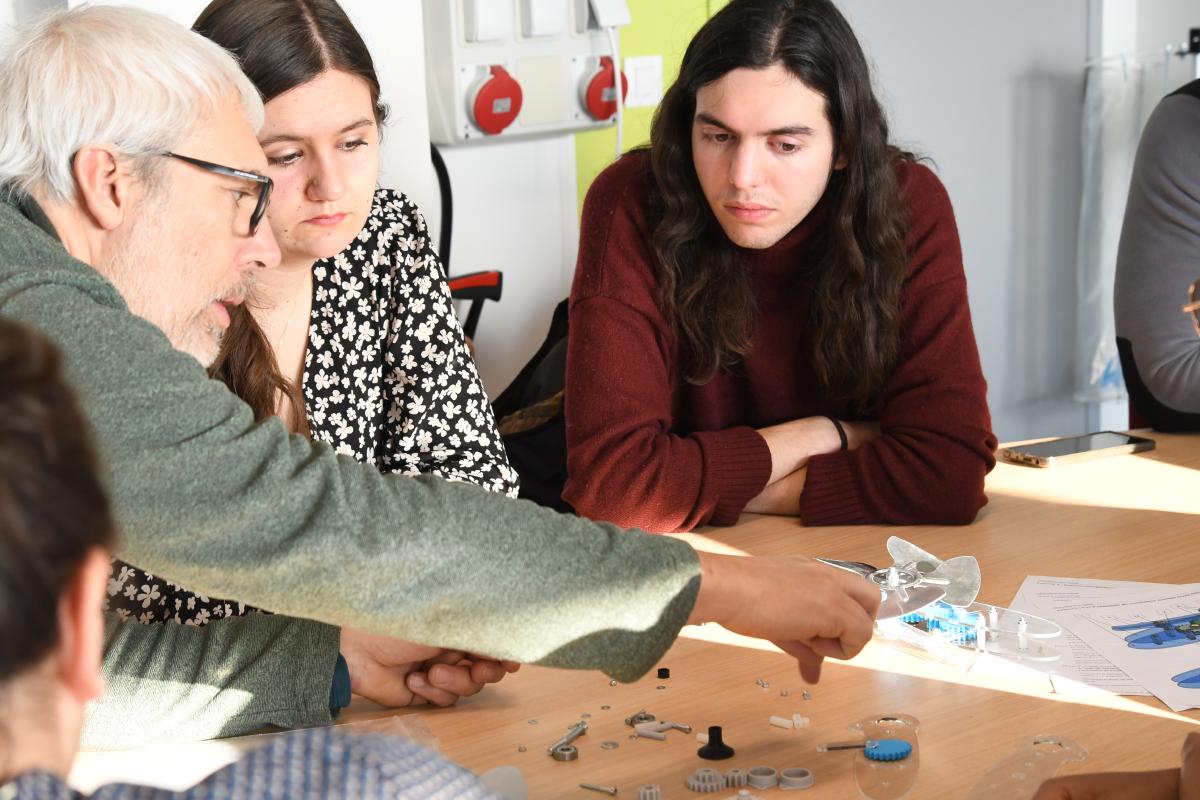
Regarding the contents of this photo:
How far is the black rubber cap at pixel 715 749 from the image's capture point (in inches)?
44.5

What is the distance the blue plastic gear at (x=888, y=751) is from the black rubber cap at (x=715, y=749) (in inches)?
4.6

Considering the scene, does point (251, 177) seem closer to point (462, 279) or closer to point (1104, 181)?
point (462, 279)

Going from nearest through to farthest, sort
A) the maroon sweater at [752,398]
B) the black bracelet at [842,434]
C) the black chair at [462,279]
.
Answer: the maroon sweater at [752,398], the black bracelet at [842,434], the black chair at [462,279]

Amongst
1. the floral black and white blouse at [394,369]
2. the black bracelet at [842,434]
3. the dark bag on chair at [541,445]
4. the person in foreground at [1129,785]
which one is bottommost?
the dark bag on chair at [541,445]

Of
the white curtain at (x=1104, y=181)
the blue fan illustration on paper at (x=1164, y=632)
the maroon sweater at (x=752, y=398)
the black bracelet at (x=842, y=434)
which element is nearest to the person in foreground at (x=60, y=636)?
the blue fan illustration on paper at (x=1164, y=632)

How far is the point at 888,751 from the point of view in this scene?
1.07m

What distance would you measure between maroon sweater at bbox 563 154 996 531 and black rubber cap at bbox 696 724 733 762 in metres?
0.65

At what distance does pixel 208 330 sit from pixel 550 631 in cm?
60

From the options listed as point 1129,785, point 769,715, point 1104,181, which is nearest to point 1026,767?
point 1129,785

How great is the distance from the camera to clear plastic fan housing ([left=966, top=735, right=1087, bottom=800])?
1067mm

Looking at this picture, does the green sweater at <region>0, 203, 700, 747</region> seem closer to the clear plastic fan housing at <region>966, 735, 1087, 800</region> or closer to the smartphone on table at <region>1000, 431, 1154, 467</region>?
the clear plastic fan housing at <region>966, 735, 1087, 800</region>

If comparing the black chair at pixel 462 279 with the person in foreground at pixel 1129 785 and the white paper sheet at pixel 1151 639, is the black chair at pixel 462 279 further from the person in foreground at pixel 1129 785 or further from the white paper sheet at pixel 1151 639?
the person in foreground at pixel 1129 785

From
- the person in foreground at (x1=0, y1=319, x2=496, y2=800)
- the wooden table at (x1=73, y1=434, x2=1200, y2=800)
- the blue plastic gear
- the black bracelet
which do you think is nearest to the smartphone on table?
the black bracelet

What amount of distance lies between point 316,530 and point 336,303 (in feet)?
3.19
